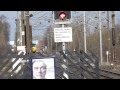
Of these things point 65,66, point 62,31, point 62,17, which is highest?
point 62,17

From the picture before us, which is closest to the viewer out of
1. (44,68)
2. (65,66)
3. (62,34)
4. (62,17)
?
(44,68)

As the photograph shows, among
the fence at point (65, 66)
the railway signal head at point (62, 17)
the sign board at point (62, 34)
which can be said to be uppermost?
the railway signal head at point (62, 17)

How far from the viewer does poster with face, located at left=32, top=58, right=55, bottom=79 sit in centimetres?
1178

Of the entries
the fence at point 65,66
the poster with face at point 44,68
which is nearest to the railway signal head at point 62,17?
the fence at point 65,66

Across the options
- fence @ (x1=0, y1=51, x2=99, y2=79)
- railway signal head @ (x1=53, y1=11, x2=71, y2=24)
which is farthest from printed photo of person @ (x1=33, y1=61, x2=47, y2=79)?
railway signal head @ (x1=53, y1=11, x2=71, y2=24)

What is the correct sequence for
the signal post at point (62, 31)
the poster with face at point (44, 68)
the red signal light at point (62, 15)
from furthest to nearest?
the signal post at point (62, 31)
the red signal light at point (62, 15)
the poster with face at point (44, 68)

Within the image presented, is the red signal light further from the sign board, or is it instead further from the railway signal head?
the sign board

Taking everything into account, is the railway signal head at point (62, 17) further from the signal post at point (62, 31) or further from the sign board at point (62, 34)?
the sign board at point (62, 34)

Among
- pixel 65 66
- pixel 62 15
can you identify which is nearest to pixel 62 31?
pixel 62 15

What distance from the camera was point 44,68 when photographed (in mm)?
11758

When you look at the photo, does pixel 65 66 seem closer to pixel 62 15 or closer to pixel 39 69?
pixel 39 69

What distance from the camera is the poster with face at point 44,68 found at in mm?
11781
